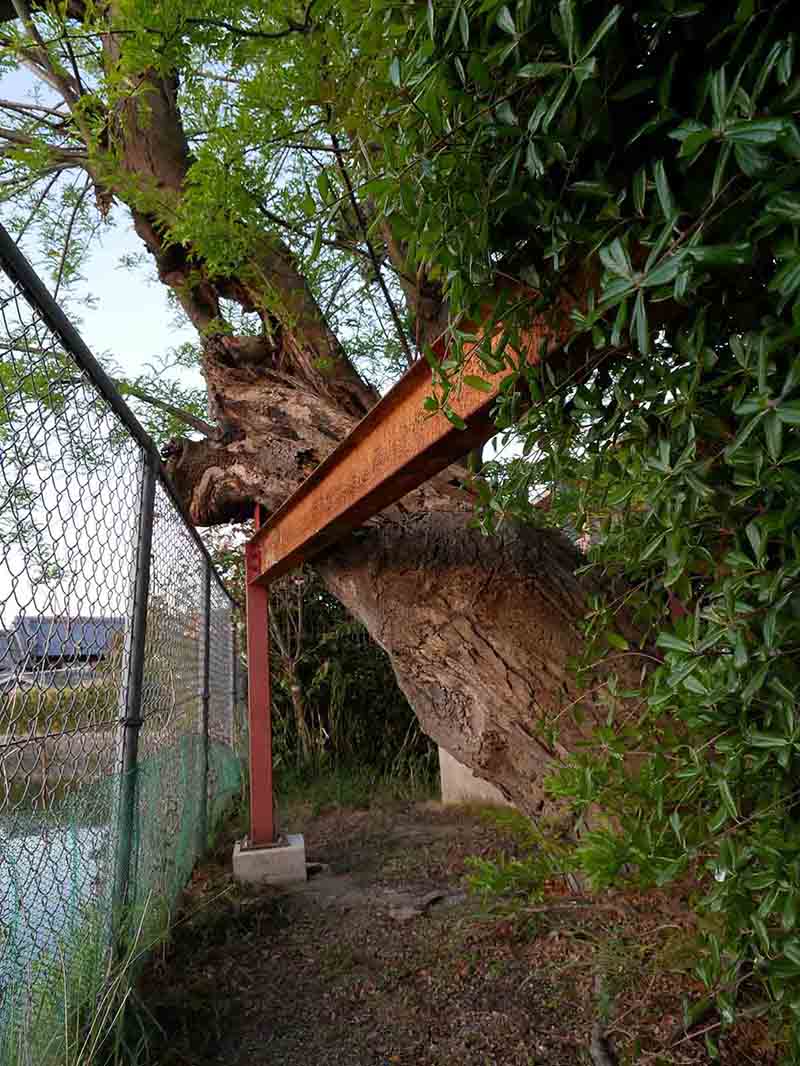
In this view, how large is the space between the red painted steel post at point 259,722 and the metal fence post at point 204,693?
0.37m

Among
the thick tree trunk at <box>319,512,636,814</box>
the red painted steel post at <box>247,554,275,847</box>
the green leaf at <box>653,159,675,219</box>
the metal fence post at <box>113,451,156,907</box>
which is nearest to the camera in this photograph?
the green leaf at <box>653,159,675,219</box>

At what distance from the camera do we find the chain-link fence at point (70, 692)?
1.48 m

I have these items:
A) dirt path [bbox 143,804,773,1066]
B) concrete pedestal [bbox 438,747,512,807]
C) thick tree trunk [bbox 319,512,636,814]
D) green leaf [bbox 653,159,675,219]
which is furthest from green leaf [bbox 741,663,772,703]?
concrete pedestal [bbox 438,747,512,807]

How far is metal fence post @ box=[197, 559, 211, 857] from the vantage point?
4.55 metres

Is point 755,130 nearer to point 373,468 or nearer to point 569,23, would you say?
point 569,23

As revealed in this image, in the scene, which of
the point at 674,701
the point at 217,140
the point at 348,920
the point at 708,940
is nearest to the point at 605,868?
the point at 708,940

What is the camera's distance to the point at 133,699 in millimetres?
2477

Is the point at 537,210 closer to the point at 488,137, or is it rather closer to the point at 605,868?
the point at 488,137

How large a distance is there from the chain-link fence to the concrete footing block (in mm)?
705

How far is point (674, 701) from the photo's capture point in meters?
1.18

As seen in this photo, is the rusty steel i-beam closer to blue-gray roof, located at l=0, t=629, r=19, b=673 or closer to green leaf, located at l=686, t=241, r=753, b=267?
green leaf, located at l=686, t=241, r=753, b=267

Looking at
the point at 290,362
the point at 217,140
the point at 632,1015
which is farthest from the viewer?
the point at 290,362

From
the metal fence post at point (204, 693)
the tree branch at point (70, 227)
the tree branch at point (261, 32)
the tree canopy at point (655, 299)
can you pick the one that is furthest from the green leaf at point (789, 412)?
the tree branch at point (70, 227)

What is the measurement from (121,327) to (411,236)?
5508 millimetres
